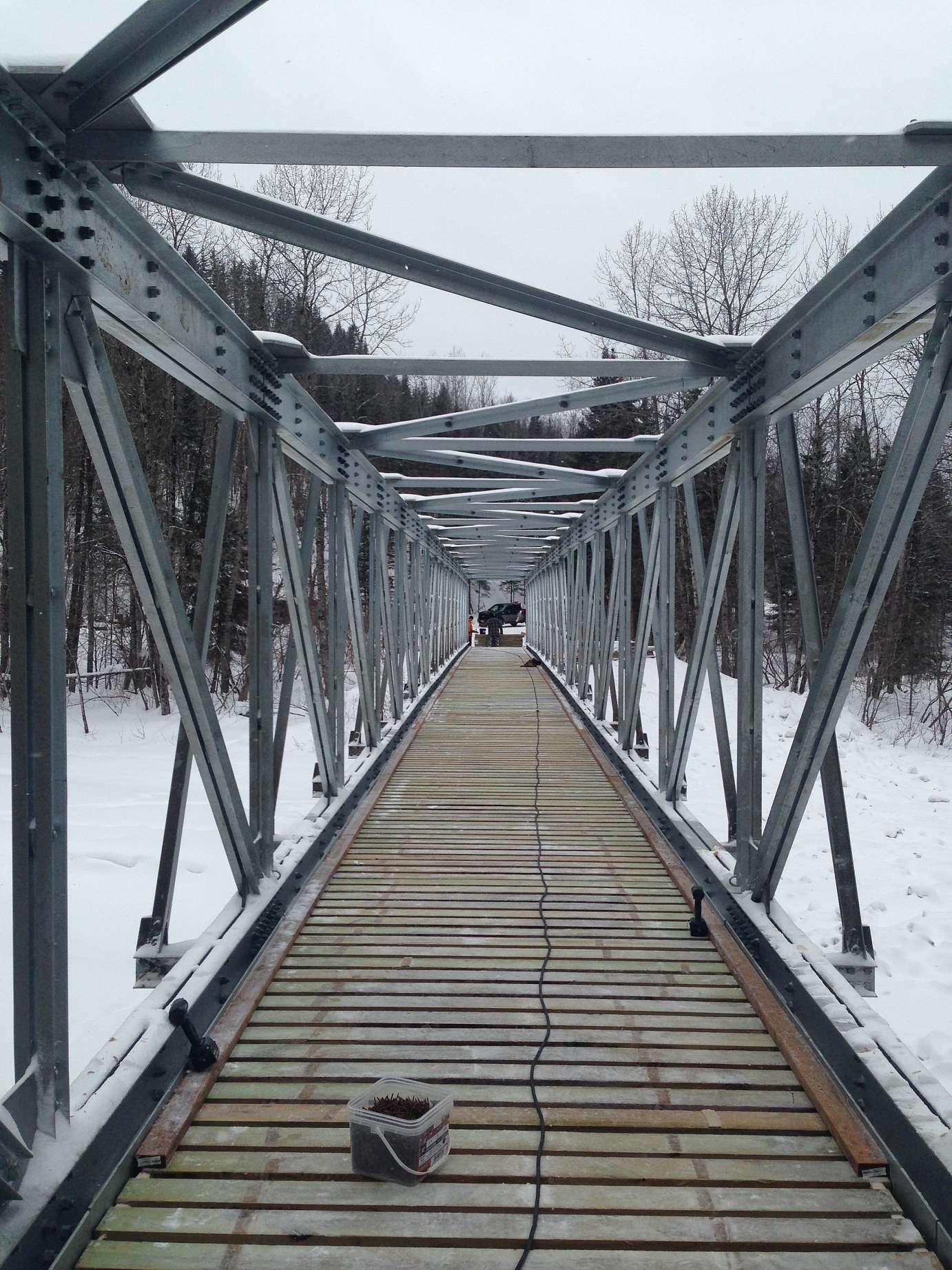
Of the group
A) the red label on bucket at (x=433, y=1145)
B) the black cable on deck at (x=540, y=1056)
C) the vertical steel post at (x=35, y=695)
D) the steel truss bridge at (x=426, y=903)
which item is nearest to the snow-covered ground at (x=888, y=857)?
the steel truss bridge at (x=426, y=903)

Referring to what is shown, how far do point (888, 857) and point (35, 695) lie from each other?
8.10m

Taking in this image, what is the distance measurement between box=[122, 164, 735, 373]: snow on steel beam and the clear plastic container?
2.61 meters

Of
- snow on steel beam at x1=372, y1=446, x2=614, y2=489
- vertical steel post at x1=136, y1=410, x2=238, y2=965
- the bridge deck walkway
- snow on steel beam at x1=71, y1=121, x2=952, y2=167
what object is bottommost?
the bridge deck walkway

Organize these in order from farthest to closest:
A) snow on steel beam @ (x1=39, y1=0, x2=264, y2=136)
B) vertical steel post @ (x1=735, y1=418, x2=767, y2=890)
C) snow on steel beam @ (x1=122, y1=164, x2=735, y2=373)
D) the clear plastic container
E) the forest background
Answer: the forest background
vertical steel post @ (x1=735, y1=418, x2=767, y2=890)
snow on steel beam @ (x1=122, y1=164, x2=735, y2=373)
the clear plastic container
snow on steel beam @ (x1=39, y1=0, x2=264, y2=136)

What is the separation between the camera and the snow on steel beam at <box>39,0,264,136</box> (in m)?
2.02

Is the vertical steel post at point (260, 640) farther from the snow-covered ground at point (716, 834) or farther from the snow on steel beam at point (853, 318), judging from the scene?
the snow on steel beam at point (853, 318)

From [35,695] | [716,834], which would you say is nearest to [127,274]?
[35,695]

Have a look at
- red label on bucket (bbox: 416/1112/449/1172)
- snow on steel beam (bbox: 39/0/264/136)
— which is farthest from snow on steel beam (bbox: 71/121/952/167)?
red label on bucket (bbox: 416/1112/449/1172)

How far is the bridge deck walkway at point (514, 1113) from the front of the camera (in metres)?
2.18

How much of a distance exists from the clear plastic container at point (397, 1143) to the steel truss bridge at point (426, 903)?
0.18ft

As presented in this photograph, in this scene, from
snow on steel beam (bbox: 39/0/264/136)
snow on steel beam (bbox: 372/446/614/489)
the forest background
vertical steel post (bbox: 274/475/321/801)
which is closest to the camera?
snow on steel beam (bbox: 39/0/264/136)

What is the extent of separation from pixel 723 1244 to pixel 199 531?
16.7 metres

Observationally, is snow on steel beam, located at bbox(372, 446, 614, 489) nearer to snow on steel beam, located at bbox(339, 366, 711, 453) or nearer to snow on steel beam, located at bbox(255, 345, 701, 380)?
snow on steel beam, located at bbox(339, 366, 711, 453)

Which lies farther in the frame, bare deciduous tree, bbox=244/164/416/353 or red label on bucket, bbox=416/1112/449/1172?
bare deciduous tree, bbox=244/164/416/353
